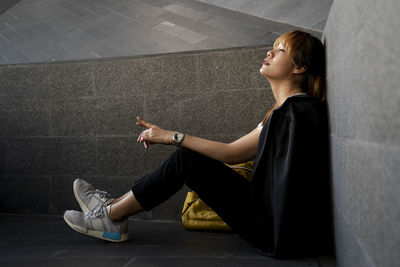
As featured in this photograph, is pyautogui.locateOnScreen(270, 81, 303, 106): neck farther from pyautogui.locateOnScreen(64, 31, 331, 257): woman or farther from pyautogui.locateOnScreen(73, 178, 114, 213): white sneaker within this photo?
pyautogui.locateOnScreen(73, 178, 114, 213): white sneaker

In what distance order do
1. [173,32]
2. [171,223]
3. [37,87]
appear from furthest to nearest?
[173,32]
[37,87]
[171,223]

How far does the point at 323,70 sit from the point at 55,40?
334 centimetres

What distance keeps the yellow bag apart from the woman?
474mm

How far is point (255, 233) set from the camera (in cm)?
212

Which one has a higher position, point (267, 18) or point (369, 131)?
point (267, 18)

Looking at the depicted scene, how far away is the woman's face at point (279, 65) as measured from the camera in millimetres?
2227

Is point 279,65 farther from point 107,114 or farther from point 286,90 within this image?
point 107,114

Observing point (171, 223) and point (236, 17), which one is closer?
point (171, 223)

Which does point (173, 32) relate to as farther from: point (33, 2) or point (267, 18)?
point (33, 2)

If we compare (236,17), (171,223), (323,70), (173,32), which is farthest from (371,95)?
(236,17)

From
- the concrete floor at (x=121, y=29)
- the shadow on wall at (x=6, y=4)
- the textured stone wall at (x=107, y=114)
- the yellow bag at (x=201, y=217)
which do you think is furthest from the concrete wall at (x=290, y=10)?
the shadow on wall at (x=6, y=4)

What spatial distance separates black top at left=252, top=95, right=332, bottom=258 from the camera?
1870 millimetres

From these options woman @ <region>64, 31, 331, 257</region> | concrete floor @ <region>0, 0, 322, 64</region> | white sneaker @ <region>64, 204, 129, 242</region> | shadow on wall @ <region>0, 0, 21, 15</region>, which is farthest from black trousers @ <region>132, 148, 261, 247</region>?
shadow on wall @ <region>0, 0, 21, 15</region>

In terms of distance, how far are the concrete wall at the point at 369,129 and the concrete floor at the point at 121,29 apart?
2.41 metres
